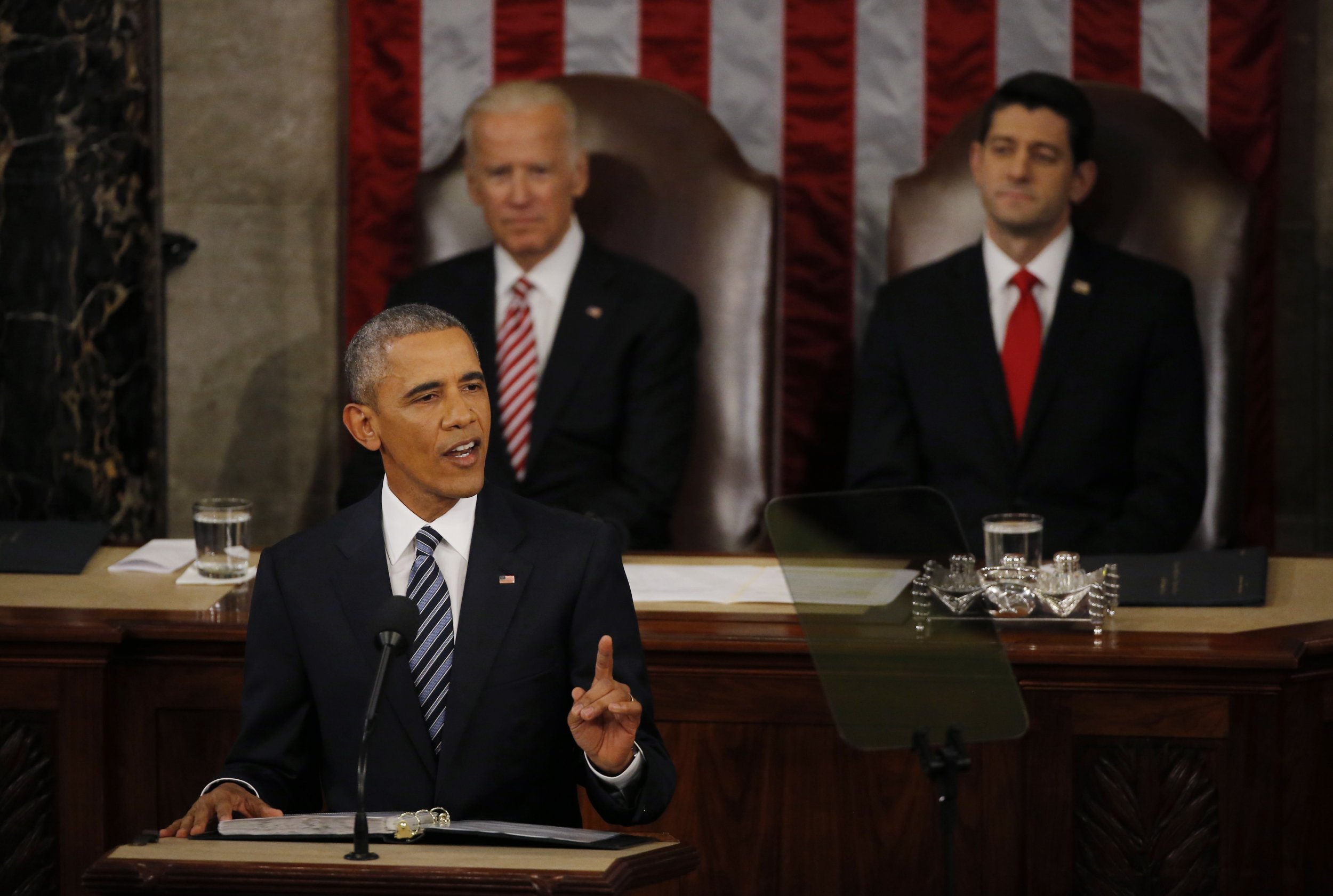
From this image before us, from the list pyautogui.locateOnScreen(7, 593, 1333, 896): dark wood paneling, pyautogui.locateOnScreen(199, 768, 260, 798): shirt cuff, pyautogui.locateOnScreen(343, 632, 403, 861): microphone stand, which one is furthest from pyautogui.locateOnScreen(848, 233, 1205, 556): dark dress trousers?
pyautogui.locateOnScreen(343, 632, 403, 861): microphone stand

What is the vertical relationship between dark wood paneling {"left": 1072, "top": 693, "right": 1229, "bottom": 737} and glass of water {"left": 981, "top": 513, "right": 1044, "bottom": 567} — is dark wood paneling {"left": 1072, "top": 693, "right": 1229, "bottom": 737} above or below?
below

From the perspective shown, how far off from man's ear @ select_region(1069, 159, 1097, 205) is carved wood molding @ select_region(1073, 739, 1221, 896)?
187 cm

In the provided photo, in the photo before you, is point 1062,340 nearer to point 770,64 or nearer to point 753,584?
point 770,64

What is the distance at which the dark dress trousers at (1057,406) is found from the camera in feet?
12.7

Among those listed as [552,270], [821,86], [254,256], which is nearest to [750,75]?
[821,86]

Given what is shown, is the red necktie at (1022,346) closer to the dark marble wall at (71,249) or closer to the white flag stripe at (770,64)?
the white flag stripe at (770,64)

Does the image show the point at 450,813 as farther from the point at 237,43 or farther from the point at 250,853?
the point at 237,43

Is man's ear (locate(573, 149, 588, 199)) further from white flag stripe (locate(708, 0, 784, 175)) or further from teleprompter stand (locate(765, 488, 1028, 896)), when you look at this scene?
teleprompter stand (locate(765, 488, 1028, 896))

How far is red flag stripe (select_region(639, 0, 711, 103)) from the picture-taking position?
4625 millimetres

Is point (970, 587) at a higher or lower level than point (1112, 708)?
higher

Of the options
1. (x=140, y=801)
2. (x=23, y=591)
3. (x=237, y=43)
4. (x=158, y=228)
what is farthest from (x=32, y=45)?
(x=140, y=801)

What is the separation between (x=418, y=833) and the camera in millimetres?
1794

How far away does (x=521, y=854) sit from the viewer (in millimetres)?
1711

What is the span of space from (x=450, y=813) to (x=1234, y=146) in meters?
3.23
